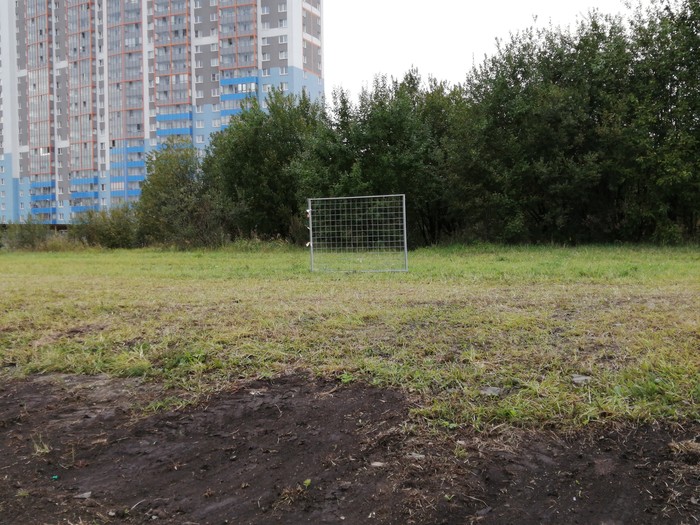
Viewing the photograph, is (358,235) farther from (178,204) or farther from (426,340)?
(178,204)

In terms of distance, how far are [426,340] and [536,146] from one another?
49.8 ft

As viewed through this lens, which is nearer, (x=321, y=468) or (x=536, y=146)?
(x=321, y=468)

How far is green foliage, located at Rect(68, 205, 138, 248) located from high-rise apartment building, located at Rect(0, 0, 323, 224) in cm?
3709

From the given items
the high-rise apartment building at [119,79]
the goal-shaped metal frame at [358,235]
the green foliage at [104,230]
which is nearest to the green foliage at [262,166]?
the green foliage at [104,230]

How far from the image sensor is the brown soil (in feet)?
7.73

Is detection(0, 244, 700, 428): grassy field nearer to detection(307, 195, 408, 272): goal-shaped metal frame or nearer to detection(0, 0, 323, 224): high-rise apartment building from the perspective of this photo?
detection(307, 195, 408, 272): goal-shaped metal frame

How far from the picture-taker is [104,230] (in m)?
26.4

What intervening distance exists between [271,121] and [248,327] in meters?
21.0

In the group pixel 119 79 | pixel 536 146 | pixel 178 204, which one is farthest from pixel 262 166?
pixel 119 79

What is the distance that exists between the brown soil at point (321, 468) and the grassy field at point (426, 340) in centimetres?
28

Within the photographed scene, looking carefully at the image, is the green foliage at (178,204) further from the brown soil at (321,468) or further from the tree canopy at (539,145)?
the brown soil at (321,468)

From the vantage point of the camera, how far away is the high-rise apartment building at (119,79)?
211 feet

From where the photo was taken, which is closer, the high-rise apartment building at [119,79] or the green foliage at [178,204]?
the green foliage at [178,204]

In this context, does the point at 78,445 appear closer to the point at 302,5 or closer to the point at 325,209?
the point at 325,209
